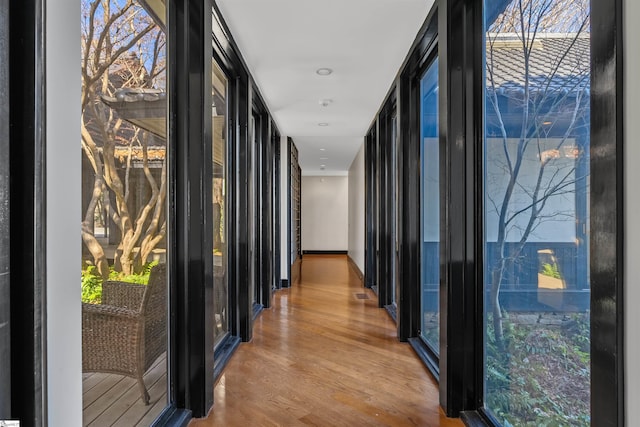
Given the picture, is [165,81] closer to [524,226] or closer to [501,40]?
[501,40]

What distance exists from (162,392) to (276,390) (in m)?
0.75

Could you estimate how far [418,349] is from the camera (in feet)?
10.4

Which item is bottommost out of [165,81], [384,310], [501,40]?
[384,310]

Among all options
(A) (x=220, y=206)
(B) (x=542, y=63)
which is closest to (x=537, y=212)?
(B) (x=542, y=63)

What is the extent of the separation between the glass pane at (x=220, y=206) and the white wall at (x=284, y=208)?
2.78 meters

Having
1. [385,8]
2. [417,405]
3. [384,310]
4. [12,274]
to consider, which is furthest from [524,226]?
[384,310]

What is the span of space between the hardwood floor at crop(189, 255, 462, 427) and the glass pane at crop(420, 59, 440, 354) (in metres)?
0.31

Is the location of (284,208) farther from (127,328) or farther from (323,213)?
(323,213)

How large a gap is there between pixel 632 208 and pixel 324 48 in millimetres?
2547

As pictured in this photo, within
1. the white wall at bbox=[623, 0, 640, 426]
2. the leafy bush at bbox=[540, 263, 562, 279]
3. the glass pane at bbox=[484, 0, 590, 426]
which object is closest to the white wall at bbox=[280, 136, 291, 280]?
the glass pane at bbox=[484, 0, 590, 426]

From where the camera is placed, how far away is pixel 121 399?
159 centimetres

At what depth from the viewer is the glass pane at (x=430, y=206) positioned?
296 centimetres

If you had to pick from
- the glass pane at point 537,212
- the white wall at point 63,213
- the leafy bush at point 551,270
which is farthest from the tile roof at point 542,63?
the white wall at point 63,213

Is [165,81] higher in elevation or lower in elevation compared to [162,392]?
higher
